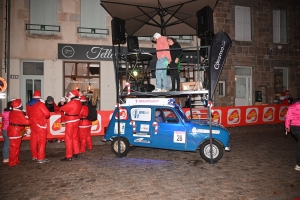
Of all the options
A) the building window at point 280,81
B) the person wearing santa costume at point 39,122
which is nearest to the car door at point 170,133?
the person wearing santa costume at point 39,122

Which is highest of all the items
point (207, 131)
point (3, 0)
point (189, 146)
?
point (3, 0)

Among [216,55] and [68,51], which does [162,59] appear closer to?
[216,55]

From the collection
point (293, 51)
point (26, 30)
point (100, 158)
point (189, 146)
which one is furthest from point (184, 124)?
point (293, 51)

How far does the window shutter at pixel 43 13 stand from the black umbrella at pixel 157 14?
5.83 meters

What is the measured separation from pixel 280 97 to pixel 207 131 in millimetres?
11270

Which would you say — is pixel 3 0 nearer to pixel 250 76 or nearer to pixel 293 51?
pixel 250 76

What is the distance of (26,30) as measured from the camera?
39.8 ft

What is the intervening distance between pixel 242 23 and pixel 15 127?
1513cm

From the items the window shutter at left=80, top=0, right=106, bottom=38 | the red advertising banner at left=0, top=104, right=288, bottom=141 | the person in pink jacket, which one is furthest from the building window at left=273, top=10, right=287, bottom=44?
the window shutter at left=80, top=0, right=106, bottom=38

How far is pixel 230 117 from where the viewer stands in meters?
11.9

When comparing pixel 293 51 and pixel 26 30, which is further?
pixel 293 51

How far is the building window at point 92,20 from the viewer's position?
42.3 ft

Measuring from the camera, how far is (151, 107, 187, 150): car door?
22.0 ft

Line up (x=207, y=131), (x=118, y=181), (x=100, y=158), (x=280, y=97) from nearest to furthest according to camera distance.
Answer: (x=118, y=181), (x=207, y=131), (x=100, y=158), (x=280, y=97)
